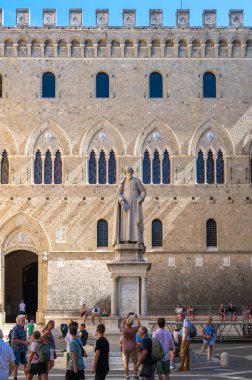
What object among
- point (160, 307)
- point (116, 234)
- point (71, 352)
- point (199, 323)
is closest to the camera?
point (71, 352)

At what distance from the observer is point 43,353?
45.9 ft

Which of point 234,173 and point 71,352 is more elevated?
point 234,173

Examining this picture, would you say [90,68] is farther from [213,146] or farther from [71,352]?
[71,352]

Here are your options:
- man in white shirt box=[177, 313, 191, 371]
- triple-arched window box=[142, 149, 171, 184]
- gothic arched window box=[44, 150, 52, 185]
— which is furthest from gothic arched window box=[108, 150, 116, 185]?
man in white shirt box=[177, 313, 191, 371]

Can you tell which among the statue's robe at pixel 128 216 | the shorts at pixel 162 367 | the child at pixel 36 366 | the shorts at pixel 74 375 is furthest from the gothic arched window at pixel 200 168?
the shorts at pixel 74 375

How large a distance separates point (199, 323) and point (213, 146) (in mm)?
10452

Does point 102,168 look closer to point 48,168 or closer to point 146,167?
point 146,167

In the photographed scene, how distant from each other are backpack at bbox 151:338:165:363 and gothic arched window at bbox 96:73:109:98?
2706 centimetres

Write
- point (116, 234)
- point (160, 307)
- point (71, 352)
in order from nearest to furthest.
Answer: point (71, 352) < point (116, 234) < point (160, 307)

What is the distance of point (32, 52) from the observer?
39.9 meters

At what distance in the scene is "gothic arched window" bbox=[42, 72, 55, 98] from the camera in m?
39.8

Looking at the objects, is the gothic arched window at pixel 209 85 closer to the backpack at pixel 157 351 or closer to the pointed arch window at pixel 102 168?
the pointed arch window at pixel 102 168

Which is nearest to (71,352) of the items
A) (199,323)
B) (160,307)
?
(199,323)

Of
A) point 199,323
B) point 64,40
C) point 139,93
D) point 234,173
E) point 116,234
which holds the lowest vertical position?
point 199,323
